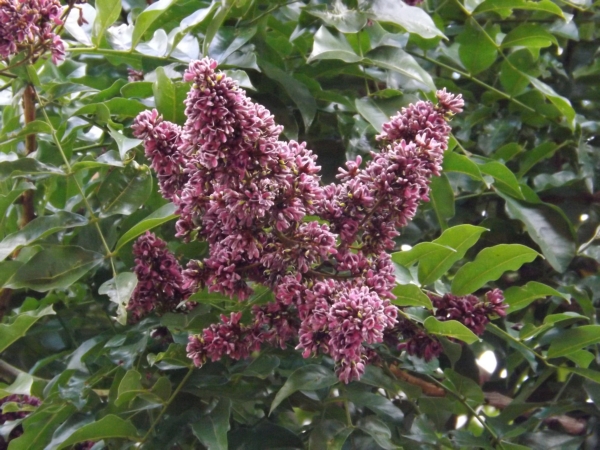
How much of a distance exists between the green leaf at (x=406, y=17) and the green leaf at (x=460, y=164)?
16 centimetres

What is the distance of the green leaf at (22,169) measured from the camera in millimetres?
966

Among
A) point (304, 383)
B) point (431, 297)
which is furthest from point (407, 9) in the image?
point (304, 383)

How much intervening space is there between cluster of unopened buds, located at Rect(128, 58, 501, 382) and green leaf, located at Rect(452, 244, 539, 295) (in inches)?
7.2

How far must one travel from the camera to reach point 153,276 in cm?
90

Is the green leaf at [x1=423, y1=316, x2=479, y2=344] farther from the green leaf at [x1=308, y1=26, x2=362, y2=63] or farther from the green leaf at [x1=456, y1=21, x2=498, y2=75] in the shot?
the green leaf at [x1=456, y1=21, x2=498, y2=75]

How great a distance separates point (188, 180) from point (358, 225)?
0.59ft

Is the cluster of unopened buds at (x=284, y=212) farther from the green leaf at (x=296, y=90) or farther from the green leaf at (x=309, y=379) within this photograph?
the green leaf at (x=296, y=90)

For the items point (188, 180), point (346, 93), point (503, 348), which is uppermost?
point (188, 180)

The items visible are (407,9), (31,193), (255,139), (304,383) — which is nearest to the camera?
(255,139)

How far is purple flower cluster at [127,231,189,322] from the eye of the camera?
0.90 metres

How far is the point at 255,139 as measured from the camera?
0.69m

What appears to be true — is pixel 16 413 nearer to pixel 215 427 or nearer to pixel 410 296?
pixel 215 427

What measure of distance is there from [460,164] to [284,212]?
37cm

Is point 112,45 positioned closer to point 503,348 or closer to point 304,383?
point 304,383
